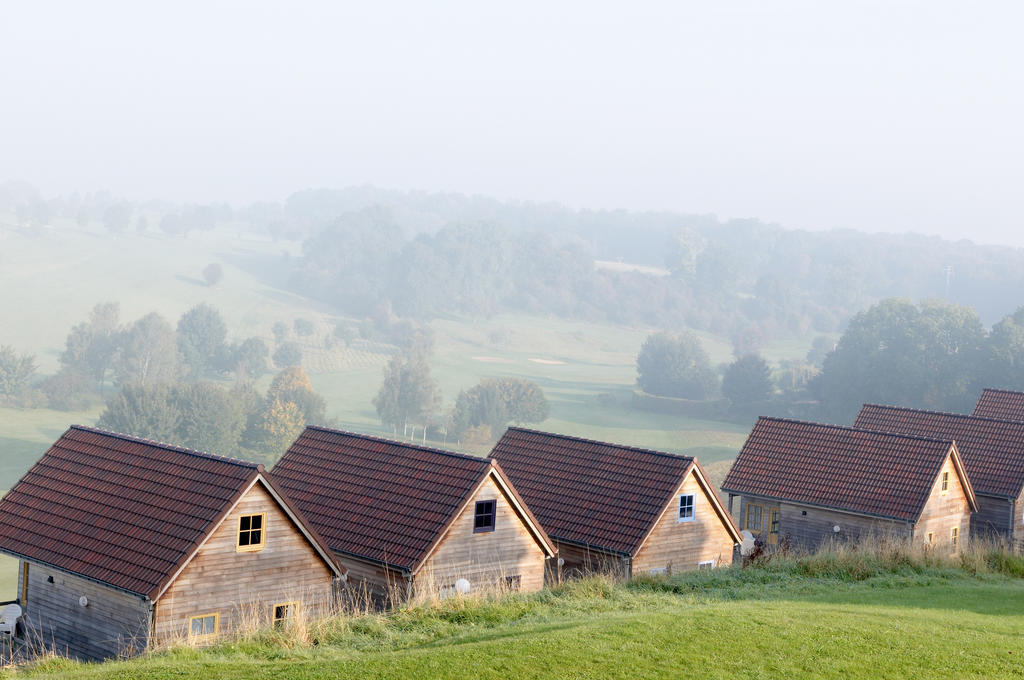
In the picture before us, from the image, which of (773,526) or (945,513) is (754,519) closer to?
(773,526)

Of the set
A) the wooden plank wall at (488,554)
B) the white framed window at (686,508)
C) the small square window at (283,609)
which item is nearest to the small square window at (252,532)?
the small square window at (283,609)

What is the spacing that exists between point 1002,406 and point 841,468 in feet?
Result: 61.7

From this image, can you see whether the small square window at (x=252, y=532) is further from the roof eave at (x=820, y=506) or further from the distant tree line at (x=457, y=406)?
the distant tree line at (x=457, y=406)

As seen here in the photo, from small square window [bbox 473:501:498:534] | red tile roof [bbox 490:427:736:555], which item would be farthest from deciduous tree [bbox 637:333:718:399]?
small square window [bbox 473:501:498:534]

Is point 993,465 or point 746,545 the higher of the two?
point 993,465

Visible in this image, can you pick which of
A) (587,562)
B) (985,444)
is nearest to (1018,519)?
(985,444)

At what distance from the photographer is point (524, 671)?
44.8ft

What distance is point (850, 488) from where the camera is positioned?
3944 centimetres

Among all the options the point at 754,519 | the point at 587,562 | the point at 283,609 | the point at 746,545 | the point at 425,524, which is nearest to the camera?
the point at 283,609

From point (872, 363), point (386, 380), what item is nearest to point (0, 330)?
point (386, 380)

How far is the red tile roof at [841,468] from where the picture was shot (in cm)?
3838

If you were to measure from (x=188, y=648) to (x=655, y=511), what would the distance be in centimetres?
1791

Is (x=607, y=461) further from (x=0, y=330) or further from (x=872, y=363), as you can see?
(x=0, y=330)

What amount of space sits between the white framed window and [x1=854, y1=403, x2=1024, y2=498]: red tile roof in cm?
1675
